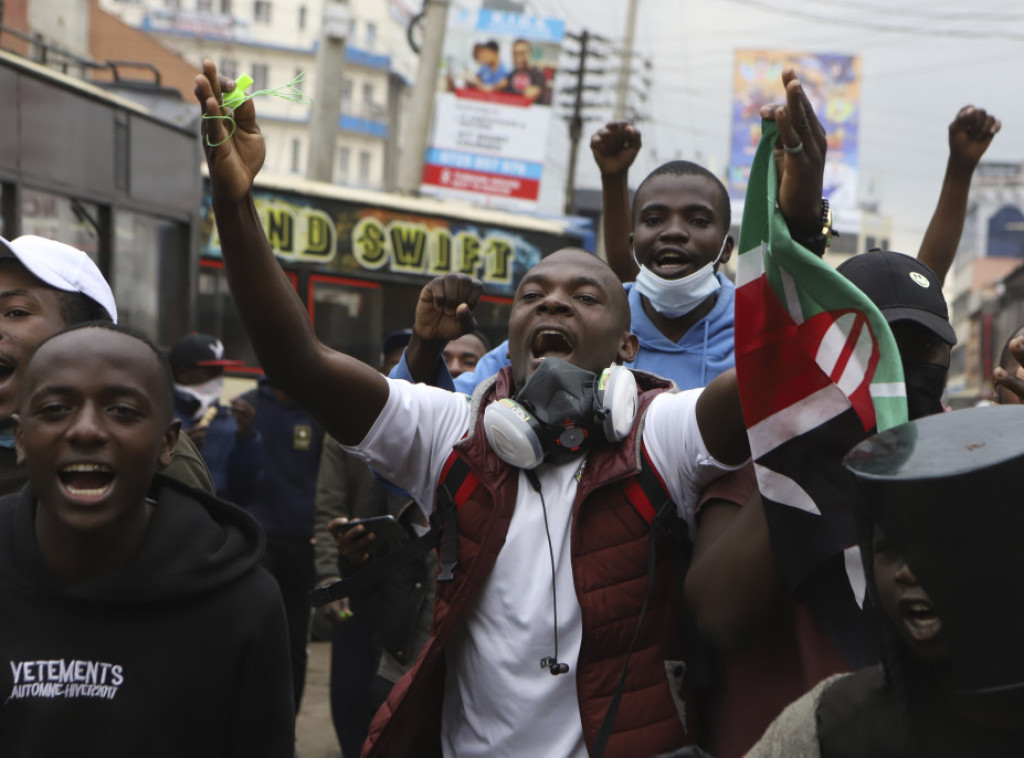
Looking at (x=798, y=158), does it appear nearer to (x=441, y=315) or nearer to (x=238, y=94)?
(x=238, y=94)

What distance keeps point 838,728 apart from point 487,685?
1.02 metres

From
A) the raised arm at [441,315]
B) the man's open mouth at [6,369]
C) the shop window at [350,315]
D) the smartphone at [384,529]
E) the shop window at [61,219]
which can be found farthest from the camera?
the shop window at [350,315]

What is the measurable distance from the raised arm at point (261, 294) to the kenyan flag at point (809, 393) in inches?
32.5

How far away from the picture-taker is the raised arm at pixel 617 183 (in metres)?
4.34

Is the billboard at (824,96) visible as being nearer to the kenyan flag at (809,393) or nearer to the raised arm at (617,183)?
the raised arm at (617,183)

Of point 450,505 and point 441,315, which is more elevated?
point 441,315

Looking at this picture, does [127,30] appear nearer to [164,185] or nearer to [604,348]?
[164,185]

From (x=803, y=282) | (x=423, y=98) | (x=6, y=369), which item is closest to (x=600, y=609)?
(x=803, y=282)

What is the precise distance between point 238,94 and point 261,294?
0.39 metres

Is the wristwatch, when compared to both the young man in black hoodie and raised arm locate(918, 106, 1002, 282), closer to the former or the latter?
the young man in black hoodie

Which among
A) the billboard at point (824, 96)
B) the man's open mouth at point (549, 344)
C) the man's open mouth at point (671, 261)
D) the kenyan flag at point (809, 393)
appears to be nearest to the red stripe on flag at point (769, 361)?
the kenyan flag at point (809, 393)

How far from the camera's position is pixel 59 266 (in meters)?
3.08

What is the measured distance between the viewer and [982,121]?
13.0 feet

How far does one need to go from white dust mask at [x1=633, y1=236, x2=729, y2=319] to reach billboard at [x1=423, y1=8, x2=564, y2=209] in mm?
23052
